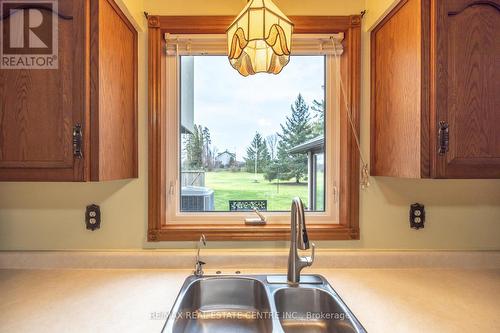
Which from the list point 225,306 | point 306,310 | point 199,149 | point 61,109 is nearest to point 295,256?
point 306,310

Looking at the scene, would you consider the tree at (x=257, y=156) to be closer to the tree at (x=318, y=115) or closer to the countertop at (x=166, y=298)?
the tree at (x=318, y=115)

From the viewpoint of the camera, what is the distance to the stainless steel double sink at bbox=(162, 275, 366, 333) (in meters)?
1.10

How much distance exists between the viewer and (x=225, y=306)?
124cm

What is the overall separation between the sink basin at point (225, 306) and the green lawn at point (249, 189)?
1.37ft

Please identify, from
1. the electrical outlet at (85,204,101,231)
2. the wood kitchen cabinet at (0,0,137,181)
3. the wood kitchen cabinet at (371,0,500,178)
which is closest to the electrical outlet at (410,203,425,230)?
the wood kitchen cabinet at (371,0,500,178)

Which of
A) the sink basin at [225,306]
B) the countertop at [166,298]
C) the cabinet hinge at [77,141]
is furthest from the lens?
the sink basin at [225,306]

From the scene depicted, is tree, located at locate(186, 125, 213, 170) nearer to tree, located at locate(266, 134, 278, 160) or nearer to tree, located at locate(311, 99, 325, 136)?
tree, located at locate(266, 134, 278, 160)

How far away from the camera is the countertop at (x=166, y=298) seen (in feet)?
2.96

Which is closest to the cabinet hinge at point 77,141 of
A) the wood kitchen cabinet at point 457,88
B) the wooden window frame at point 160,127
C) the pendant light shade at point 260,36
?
the wooden window frame at point 160,127

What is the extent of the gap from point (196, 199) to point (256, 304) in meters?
0.61

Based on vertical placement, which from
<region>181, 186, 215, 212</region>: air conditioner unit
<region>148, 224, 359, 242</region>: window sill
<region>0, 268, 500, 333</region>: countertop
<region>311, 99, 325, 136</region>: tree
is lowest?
<region>0, 268, 500, 333</region>: countertop

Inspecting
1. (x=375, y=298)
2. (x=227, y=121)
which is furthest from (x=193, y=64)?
(x=375, y=298)

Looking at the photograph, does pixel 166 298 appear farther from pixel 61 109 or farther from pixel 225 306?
pixel 61 109

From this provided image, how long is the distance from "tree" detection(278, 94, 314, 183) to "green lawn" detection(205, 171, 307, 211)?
6 centimetres
